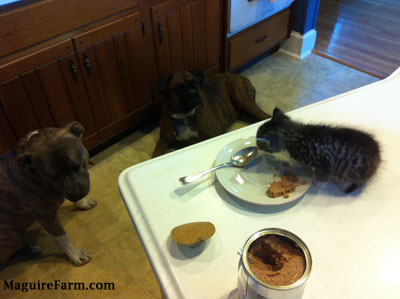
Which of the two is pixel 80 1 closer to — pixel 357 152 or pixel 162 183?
pixel 162 183

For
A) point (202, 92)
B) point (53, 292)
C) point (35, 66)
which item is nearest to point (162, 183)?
point (53, 292)

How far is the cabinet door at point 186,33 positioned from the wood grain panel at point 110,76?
31cm

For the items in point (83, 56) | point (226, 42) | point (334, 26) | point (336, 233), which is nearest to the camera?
point (336, 233)

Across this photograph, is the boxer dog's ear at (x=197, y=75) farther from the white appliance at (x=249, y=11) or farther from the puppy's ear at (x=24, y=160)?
the puppy's ear at (x=24, y=160)

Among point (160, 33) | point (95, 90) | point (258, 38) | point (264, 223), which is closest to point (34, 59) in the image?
point (95, 90)

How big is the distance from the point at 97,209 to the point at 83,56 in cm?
84

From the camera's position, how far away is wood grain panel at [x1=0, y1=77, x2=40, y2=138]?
1.52 metres

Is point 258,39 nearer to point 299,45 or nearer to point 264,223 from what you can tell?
point 299,45

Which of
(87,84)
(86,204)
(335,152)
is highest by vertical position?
(335,152)

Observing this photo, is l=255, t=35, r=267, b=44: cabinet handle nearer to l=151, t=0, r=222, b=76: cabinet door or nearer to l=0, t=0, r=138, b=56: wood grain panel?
l=151, t=0, r=222, b=76: cabinet door

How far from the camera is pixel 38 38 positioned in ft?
4.98

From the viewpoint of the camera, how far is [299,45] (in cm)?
298

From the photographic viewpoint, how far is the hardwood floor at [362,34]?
9.64 feet

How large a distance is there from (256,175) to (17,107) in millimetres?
1296
